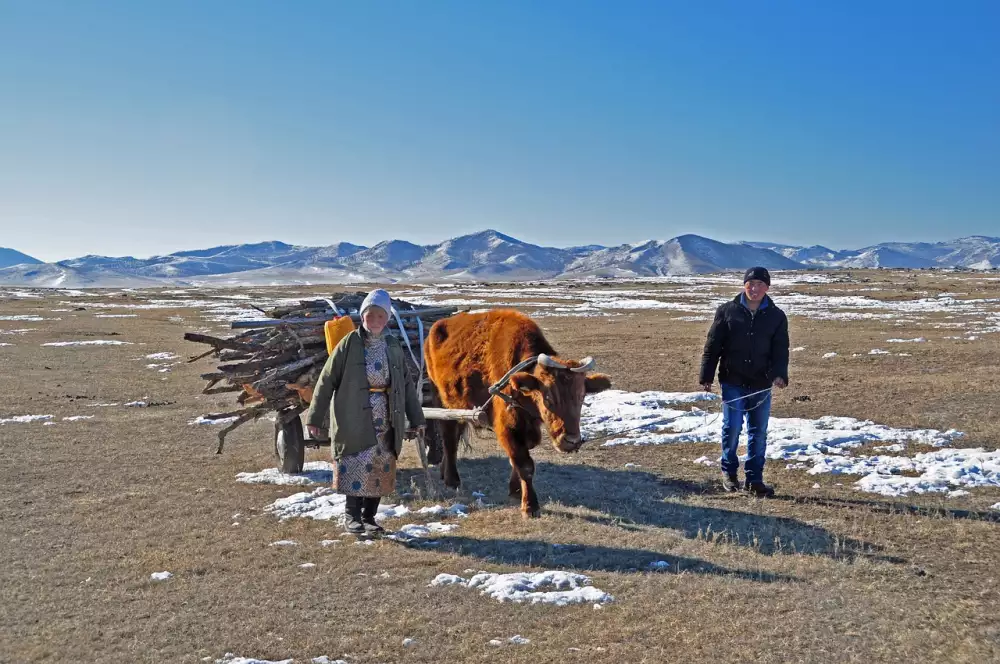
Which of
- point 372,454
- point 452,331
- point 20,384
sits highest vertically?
point 452,331

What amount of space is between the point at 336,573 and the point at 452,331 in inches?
155

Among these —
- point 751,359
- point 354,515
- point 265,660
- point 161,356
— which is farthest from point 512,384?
point 161,356

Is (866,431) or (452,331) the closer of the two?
(452,331)

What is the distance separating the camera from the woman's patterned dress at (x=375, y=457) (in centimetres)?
710

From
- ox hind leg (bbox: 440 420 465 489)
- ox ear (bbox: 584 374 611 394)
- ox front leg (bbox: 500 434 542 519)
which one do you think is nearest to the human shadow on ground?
ox front leg (bbox: 500 434 542 519)

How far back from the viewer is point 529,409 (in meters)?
7.67

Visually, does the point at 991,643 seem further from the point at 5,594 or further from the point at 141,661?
the point at 5,594

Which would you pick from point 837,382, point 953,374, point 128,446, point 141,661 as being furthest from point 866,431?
point 128,446

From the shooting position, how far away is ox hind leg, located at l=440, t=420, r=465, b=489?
9.43m

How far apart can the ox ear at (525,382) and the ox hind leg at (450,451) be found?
2025mm

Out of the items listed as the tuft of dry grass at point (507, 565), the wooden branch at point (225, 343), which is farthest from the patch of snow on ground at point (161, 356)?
the wooden branch at point (225, 343)

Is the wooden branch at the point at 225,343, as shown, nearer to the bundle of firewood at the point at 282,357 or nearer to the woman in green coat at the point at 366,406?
the bundle of firewood at the point at 282,357

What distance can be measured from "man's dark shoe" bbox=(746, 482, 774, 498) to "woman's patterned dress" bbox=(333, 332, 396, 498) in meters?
4.37

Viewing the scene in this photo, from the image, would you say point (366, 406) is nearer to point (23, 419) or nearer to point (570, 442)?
point (570, 442)
